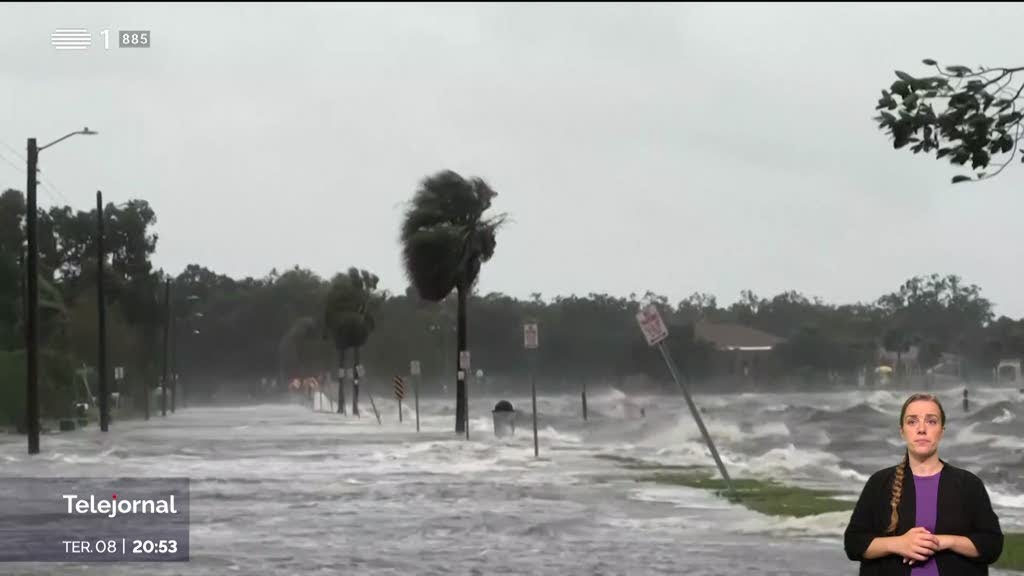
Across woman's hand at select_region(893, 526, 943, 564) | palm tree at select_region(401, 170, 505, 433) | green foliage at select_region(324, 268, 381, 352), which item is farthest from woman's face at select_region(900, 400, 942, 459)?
green foliage at select_region(324, 268, 381, 352)

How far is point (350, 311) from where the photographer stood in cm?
10825

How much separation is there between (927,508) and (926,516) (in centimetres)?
3

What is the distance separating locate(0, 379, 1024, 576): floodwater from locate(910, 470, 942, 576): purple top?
894 centimetres

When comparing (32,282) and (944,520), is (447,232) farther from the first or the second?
(944,520)

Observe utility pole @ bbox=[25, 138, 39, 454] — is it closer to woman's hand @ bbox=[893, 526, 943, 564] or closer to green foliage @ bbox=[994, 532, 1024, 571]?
green foliage @ bbox=[994, 532, 1024, 571]

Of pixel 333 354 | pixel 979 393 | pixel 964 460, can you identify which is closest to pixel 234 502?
pixel 964 460

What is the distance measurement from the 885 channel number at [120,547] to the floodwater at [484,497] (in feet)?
1.19

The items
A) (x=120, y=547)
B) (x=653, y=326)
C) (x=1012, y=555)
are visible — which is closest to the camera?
(x=1012, y=555)

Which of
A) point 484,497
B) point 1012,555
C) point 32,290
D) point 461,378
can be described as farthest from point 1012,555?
point 461,378

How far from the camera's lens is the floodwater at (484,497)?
1652 cm

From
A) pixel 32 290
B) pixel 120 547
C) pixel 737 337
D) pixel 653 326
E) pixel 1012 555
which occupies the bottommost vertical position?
pixel 1012 555

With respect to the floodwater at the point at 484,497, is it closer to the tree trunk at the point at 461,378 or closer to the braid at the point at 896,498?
the tree trunk at the point at 461,378

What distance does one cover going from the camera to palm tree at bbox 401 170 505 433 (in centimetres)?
5541

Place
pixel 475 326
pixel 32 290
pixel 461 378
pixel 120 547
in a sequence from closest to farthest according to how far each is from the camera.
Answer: pixel 120 547 < pixel 32 290 < pixel 461 378 < pixel 475 326
